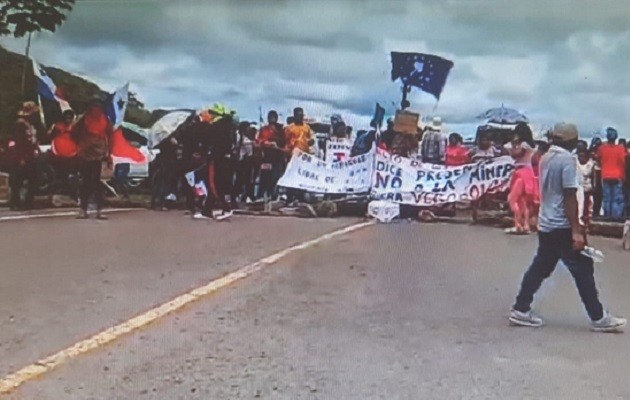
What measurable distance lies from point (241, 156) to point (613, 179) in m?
4.86

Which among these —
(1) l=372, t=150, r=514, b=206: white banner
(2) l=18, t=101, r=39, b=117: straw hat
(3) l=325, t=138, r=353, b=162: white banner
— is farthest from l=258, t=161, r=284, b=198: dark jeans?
(2) l=18, t=101, r=39, b=117: straw hat

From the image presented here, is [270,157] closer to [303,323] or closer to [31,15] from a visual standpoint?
[31,15]

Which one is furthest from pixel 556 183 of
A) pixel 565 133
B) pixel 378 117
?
pixel 378 117

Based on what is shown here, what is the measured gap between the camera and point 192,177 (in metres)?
14.6

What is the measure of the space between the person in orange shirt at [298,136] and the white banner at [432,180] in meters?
0.98

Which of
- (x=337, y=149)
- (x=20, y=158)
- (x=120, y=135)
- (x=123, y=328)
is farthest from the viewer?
(x=337, y=149)

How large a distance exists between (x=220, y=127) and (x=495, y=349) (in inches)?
316

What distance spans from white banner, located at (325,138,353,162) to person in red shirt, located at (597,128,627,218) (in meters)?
3.46

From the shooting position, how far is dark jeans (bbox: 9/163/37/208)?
1482 centimetres

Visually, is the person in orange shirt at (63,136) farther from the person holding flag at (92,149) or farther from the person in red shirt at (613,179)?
the person in red shirt at (613,179)

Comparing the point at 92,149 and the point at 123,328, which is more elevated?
the point at 92,149

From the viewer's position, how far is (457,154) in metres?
15.9

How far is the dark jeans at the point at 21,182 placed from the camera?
1482cm

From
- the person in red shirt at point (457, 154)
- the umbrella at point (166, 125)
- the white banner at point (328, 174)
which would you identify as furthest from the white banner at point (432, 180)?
the umbrella at point (166, 125)
